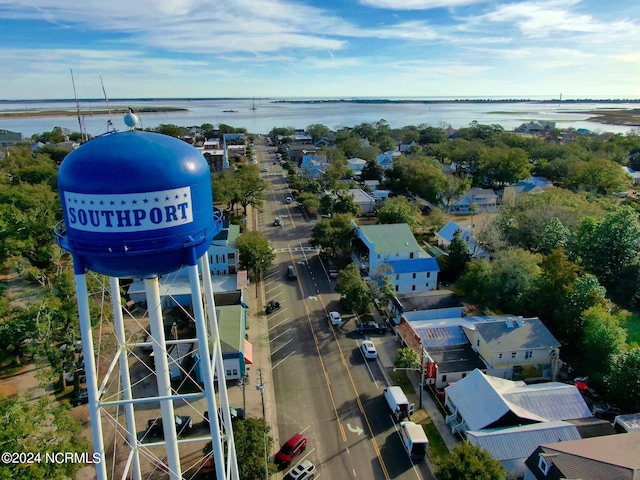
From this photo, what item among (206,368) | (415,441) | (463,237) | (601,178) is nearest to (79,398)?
(206,368)

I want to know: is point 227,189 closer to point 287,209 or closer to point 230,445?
point 287,209

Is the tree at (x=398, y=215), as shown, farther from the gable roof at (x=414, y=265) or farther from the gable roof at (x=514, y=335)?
the gable roof at (x=514, y=335)

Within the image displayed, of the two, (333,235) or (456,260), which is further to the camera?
(333,235)

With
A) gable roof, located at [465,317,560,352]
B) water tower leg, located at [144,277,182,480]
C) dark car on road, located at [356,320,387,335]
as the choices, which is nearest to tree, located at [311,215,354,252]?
dark car on road, located at [356,320,387,335]

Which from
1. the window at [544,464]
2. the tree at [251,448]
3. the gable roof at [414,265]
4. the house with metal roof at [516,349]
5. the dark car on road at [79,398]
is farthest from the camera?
the gable roof at [414,265]

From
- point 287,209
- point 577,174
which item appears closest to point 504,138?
point 577,174

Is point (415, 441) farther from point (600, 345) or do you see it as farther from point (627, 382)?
point (600, 345)

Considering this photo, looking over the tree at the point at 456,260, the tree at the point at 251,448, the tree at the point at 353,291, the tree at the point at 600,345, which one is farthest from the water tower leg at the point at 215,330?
the tree at the point at 456,260
